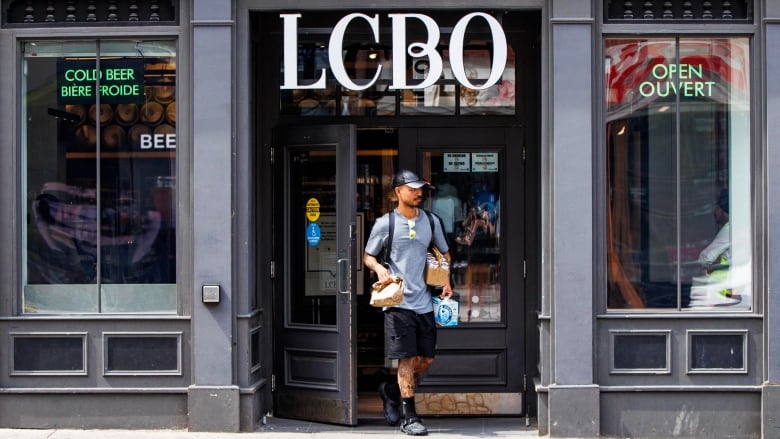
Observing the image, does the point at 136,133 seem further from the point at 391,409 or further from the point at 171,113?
the point at 391,409

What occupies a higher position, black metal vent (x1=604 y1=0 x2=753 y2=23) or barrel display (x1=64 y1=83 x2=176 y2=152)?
black metal vent (x1=604 y1=0 x2=753 y2=23)

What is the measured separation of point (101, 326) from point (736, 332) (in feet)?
17.2

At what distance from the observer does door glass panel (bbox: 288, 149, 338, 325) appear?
30.5 feet

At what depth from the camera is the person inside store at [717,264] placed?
346 inches

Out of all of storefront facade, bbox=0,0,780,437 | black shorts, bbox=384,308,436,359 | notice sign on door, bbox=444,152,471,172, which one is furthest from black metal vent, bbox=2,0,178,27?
black shorts, bbox=384,308,436,359

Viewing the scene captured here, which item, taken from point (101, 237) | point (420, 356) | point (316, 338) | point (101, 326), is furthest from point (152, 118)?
point (420, 356)

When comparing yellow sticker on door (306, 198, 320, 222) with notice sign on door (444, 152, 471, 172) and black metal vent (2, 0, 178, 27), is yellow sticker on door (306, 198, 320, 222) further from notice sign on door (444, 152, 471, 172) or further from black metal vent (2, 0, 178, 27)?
black metal vent (2, 0, 178, 27)

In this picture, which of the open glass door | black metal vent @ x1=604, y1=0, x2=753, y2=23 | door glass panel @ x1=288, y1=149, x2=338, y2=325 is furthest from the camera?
door glass panel @ x1=288, y1=149, x2=338, y2=325

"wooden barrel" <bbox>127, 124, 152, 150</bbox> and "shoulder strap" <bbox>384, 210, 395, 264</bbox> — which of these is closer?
"shoulder strap" <bbox>384, 210, 395, 264</bbox>

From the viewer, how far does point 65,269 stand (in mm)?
8945

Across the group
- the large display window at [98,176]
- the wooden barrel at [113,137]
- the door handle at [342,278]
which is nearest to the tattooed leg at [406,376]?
the door handle at [342,278]

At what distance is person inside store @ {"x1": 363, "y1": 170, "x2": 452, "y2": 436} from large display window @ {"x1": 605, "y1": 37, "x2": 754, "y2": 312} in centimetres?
155

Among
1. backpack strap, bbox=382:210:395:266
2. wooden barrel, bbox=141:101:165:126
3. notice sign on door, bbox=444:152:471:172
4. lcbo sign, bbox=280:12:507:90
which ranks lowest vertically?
backpack strap, bbox=382:210:395:266

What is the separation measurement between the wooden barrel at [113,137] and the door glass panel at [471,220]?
2668 millimetres
